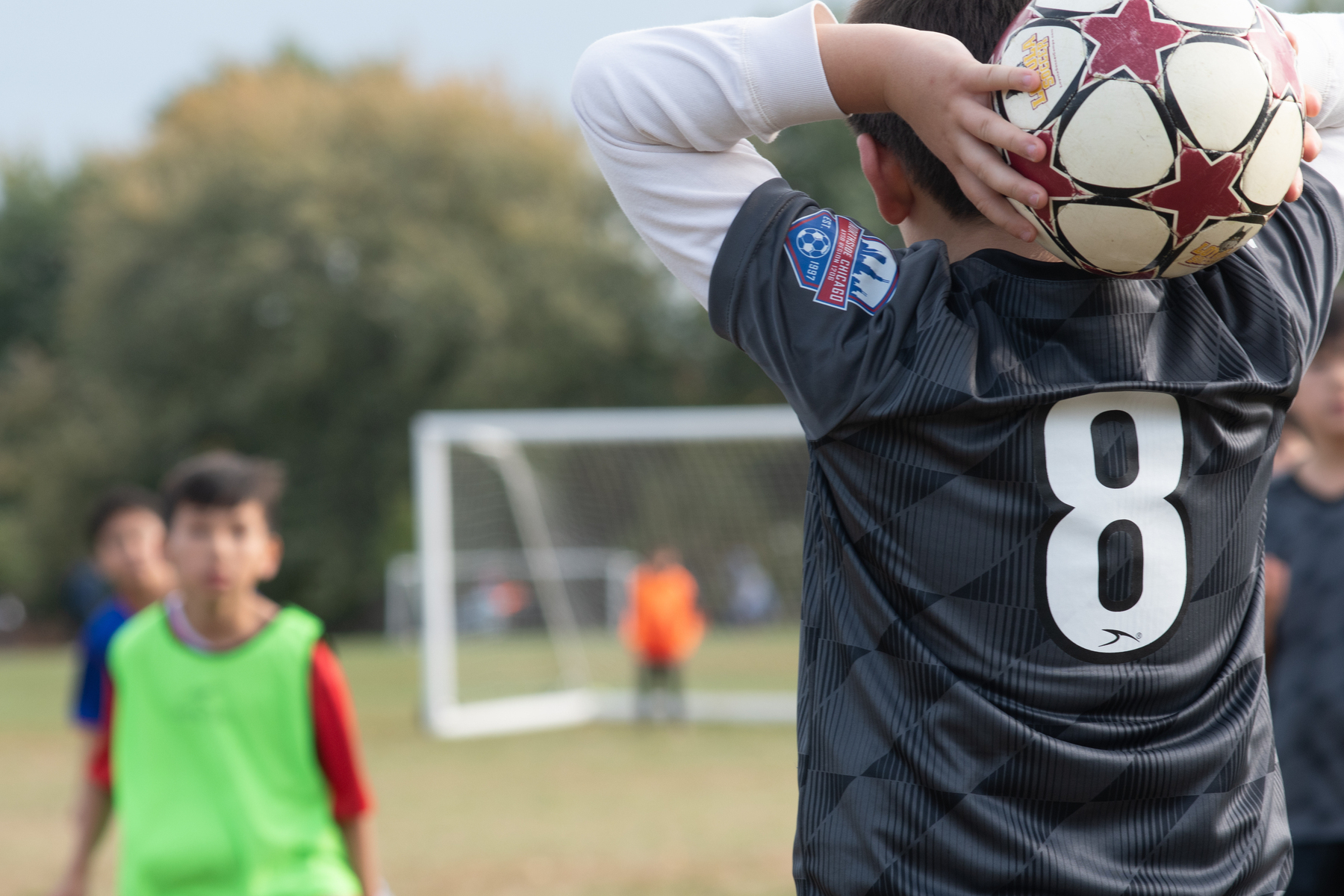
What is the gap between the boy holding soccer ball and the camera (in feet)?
4.31

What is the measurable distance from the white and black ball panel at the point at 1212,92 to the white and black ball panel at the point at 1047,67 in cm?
8

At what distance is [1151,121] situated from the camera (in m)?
1.21

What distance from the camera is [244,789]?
130 inches

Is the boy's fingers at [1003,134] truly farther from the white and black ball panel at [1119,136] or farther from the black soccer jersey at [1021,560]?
the black soccer jersey at [1021,560]

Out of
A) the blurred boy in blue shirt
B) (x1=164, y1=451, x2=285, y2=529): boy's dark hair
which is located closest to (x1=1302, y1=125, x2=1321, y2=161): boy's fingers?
Answer: (x1=164, y1=451, x2=285, y2=529): boy's dark hair

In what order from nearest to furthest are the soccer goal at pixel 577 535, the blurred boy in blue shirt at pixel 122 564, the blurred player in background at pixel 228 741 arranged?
1. the blurred player in background at pixel 228 741
2. the blurred boy in blue shirt at pixel 122 564
3. the soccer goal at pixel 577 535

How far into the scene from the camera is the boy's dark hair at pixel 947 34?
1.42 metres

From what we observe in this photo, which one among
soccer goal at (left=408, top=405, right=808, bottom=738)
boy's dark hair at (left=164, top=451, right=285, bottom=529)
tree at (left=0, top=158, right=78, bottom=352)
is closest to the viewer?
boy's dark hair at (left=164, top=451, right=285, bottom=529)

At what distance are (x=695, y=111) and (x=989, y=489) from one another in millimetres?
484

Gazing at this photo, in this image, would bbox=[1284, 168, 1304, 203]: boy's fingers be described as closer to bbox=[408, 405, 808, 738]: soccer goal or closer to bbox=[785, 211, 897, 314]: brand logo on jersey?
bbox=[785, 211, 897, 314]: brand logo on jersey

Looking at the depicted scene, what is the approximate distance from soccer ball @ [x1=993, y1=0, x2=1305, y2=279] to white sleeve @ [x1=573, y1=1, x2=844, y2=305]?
236mm

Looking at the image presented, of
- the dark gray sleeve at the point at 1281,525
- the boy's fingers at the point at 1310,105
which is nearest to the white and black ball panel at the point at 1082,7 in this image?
the boy's fingers at the point at 1310,105

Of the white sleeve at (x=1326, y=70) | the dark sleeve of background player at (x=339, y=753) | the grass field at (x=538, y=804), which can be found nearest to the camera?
the white sleeve at (x=1326, y=70)

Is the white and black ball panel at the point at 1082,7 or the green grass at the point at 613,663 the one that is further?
the green grass at the point at 613,663
